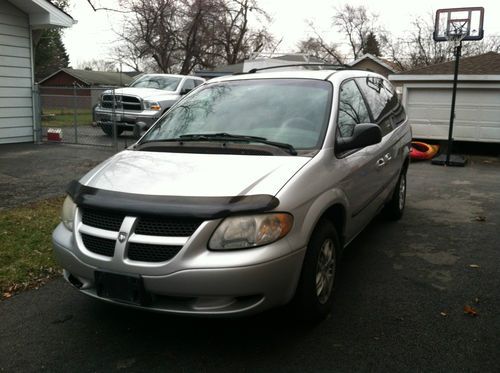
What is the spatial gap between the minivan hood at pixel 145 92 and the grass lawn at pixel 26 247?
769cm

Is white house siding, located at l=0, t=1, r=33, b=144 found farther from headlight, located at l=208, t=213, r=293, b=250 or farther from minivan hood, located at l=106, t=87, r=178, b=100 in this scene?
headlight, located at l=208, t=213, r=293, b=250

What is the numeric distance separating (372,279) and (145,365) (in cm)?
219

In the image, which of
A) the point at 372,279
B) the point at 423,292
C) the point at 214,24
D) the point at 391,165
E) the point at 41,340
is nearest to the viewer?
the point at 41,340

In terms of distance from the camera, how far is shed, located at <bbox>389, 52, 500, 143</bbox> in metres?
13.5

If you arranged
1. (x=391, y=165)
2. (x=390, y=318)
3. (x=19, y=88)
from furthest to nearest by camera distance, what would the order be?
(x=19, y=88)
(x=391, y=165)
(x=390, y=318)

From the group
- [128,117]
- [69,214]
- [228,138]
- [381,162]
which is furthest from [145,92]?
[69,214]

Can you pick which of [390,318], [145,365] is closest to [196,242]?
[145,365]

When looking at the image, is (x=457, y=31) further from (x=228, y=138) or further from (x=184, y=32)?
(x=184, y=32)

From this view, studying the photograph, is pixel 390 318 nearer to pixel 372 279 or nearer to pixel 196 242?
pixel 372 279

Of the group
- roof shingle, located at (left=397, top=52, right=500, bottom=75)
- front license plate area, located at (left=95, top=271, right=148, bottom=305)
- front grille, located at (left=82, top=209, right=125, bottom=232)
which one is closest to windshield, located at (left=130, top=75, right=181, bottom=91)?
roof shingle, located at (left=397, top=52, right=500, bottom=75)

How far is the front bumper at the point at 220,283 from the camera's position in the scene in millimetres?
2666

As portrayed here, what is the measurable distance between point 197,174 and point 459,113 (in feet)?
41.9

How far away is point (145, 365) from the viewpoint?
2883 mm

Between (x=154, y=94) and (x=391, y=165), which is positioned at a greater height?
(x=154, y=94)
